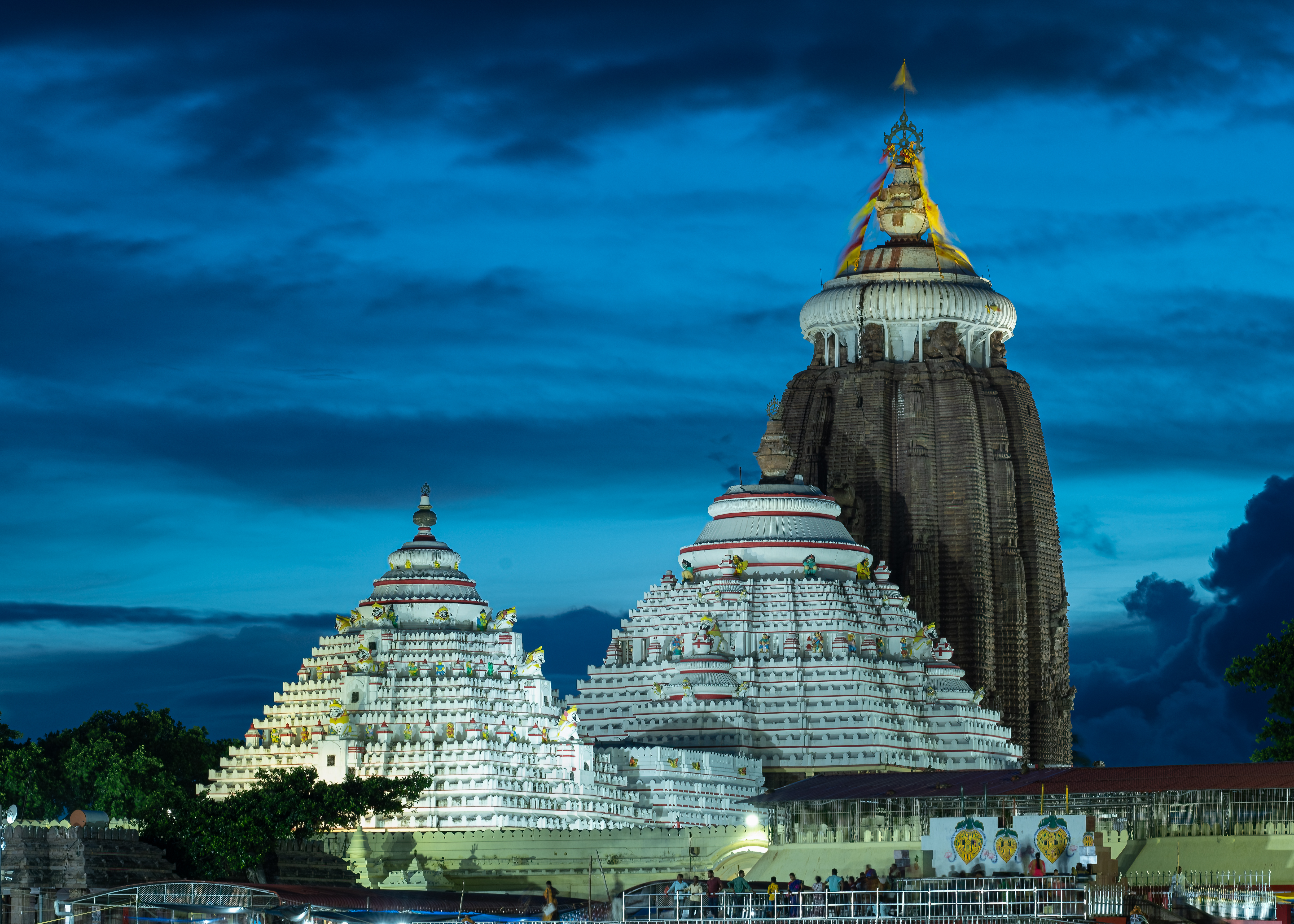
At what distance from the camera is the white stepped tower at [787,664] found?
109 metres

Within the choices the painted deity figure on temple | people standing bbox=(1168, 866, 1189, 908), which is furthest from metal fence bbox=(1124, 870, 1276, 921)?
the painted deity figure on temple

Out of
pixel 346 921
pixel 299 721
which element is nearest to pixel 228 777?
pixel 299 721

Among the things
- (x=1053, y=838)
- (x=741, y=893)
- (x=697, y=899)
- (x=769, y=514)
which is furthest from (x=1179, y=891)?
(x=769, y=514)

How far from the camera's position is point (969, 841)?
70.6 m

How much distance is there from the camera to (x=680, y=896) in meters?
67.8

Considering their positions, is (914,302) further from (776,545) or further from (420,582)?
(420,582)

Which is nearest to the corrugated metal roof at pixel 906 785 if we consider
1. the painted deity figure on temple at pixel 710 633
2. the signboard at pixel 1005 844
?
the signboard at pixel 1005 844

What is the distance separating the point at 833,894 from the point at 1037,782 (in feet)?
70.9

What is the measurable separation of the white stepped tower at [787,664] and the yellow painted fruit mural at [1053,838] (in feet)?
127

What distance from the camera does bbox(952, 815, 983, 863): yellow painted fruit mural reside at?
70375 mm

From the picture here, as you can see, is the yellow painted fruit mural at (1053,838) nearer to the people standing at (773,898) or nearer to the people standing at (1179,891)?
the people standing at (1179,891)

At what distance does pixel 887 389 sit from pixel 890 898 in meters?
65.8

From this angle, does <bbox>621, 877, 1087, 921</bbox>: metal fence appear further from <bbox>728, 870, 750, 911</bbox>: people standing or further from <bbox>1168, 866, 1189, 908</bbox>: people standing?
<bbox>1168, 866, 1189, 908</bbox>: people standing

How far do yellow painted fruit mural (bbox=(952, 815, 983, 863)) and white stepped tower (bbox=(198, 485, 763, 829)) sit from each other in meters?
24.6
